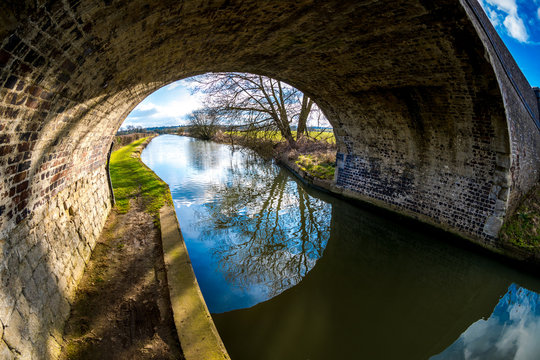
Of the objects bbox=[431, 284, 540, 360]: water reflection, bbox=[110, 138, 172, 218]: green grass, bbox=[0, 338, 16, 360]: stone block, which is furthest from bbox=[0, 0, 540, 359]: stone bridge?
bbox=[431, 284, 540, 360]: water reflection

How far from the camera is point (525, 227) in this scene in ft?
19.8

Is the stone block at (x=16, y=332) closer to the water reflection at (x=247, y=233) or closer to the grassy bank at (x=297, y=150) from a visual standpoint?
the water reflection at (x=247, y=233)

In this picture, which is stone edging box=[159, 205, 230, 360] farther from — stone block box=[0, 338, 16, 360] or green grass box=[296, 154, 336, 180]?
green grass box=[296, 154, 336, 180]

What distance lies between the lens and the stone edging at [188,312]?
2.76m

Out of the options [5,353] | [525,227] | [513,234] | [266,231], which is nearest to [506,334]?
[513,234]

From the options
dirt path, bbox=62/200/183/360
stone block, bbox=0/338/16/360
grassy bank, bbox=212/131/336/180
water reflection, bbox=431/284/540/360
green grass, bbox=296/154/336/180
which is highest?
grassy bank, bbox=212/131/336/180

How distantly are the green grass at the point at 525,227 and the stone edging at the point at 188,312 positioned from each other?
258 inches

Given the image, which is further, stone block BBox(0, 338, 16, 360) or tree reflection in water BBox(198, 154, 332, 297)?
tree reflection in water BBox(198, 154, 332, 297)

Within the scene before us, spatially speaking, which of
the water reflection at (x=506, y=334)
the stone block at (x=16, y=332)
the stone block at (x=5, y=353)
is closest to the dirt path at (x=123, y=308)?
the stone block at (x=16, y=332)

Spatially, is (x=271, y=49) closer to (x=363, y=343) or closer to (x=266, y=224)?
(x=266, y=224)

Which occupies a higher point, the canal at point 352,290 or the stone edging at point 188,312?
the stone edging at point 188,312

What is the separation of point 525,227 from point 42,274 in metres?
8.80

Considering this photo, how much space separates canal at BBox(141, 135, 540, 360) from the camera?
3.80m

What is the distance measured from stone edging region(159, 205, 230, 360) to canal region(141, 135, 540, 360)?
31.9 inches
